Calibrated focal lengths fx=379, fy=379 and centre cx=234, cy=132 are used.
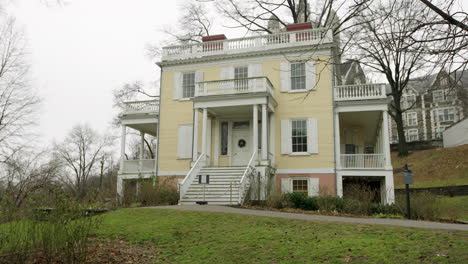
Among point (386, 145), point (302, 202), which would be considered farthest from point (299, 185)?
point (302, 202)

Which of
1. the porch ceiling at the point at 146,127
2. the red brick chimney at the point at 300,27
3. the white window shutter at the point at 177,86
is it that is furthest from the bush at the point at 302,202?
the porch ceiling at the point at 146,127

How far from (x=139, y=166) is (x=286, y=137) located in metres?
8.80

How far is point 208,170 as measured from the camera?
18859mm

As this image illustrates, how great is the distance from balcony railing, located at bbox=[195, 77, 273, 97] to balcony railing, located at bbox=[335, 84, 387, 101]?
3652 mm

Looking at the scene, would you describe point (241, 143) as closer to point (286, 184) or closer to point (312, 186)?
point (286, 184)

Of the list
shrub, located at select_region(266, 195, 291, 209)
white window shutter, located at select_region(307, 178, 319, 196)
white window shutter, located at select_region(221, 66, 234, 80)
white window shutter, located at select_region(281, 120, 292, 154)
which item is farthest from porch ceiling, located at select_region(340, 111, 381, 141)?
shrub, located at select_region(266, 195, 291, 209)

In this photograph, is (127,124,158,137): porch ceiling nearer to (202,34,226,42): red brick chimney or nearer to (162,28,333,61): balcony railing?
(162,28,333,61): balcony railing

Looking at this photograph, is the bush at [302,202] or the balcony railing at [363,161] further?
the balcony railing at [363,161]

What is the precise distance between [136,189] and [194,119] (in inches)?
196

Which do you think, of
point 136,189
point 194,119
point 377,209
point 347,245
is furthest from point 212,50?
point 347,245

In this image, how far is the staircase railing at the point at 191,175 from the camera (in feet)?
53.8

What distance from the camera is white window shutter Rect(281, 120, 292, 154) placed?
2000 centimetres

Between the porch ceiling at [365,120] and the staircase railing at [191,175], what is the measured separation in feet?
26.2

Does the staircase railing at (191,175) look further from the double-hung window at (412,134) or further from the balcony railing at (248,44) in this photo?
the double-hung window at (412,134)
